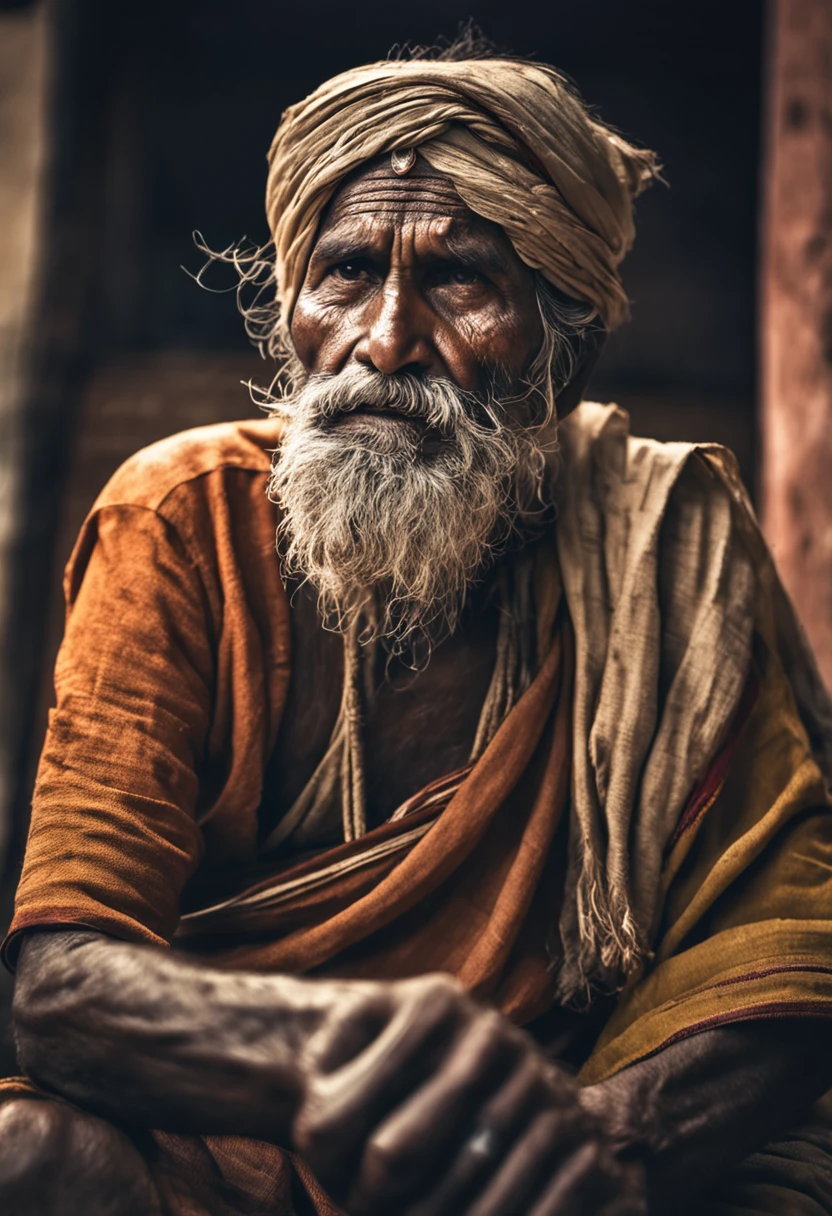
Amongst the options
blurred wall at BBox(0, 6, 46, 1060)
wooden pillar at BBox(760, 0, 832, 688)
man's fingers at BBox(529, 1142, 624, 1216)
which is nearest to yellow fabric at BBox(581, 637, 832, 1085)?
man's fingers at BBox(529, 1142, 624, 1216)

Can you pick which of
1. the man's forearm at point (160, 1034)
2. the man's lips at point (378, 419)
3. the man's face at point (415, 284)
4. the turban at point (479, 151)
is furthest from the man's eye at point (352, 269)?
the man's forearm at point (160, 1034)

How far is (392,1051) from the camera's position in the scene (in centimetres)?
141

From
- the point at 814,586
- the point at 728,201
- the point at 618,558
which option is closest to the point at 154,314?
the point at 728,201

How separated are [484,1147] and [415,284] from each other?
53.2 inches

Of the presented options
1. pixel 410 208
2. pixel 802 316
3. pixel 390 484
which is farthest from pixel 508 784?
pixel 802 316

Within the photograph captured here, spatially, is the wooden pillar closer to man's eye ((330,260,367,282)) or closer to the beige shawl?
the beige shawl

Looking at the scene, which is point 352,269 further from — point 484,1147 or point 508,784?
point 484,1147

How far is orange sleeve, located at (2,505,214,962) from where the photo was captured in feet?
6.17

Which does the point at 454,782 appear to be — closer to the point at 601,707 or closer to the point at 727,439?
the point at 601,707

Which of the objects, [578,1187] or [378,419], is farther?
[378,419]

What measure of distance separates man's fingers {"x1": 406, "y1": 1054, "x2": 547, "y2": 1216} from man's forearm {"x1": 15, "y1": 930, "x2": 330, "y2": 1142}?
0.64ft

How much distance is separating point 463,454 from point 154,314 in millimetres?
3880

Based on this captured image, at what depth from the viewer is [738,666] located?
235 centimetres

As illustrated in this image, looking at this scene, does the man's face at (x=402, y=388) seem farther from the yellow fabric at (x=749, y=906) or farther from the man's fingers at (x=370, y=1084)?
the man's fingers at (x=370, y=1084)
